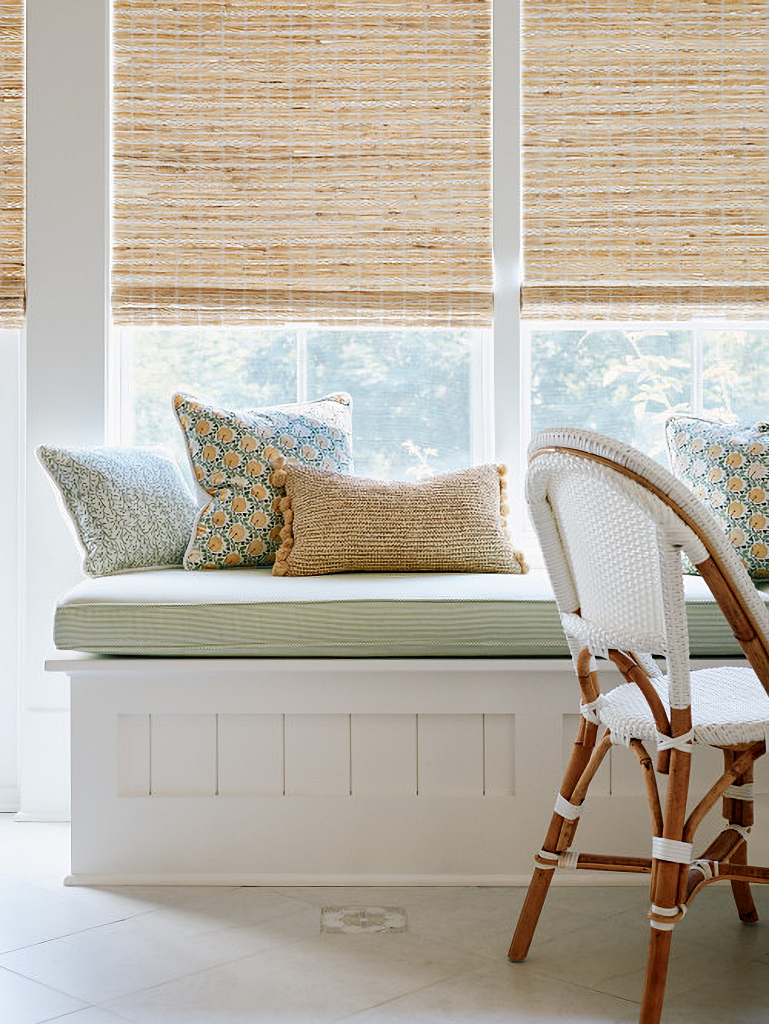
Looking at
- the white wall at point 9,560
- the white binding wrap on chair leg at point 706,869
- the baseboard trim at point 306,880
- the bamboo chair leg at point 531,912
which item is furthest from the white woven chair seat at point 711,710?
the white wall at point 9,560

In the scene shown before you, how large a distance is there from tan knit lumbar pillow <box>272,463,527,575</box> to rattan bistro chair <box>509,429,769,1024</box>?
83 centimetres

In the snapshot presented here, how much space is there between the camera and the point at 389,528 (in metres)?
2.88

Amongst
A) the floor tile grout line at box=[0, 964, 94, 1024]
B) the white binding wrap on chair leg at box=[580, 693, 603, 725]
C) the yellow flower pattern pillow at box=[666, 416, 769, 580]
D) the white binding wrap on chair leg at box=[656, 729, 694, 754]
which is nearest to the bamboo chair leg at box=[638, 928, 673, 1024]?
the white binding wrap on chair leg at box=[656, 729, 694, 754]

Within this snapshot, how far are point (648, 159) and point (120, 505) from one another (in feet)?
6.11

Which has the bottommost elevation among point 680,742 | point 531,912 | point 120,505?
point 531,912

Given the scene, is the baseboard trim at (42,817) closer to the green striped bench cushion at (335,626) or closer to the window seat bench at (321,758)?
the window seat bench at (321,758)

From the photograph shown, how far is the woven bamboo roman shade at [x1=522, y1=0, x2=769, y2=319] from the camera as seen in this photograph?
337cm

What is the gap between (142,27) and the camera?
3.32 metres

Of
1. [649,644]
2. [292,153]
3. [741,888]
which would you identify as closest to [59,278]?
[292,153]

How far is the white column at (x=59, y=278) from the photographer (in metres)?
3.25

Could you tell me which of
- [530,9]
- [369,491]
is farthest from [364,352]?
[530,9]

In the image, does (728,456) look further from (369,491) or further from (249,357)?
(249,357)

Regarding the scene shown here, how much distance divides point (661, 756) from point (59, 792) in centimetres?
201

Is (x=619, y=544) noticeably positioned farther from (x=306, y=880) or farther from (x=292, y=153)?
(x=292, y=153)
